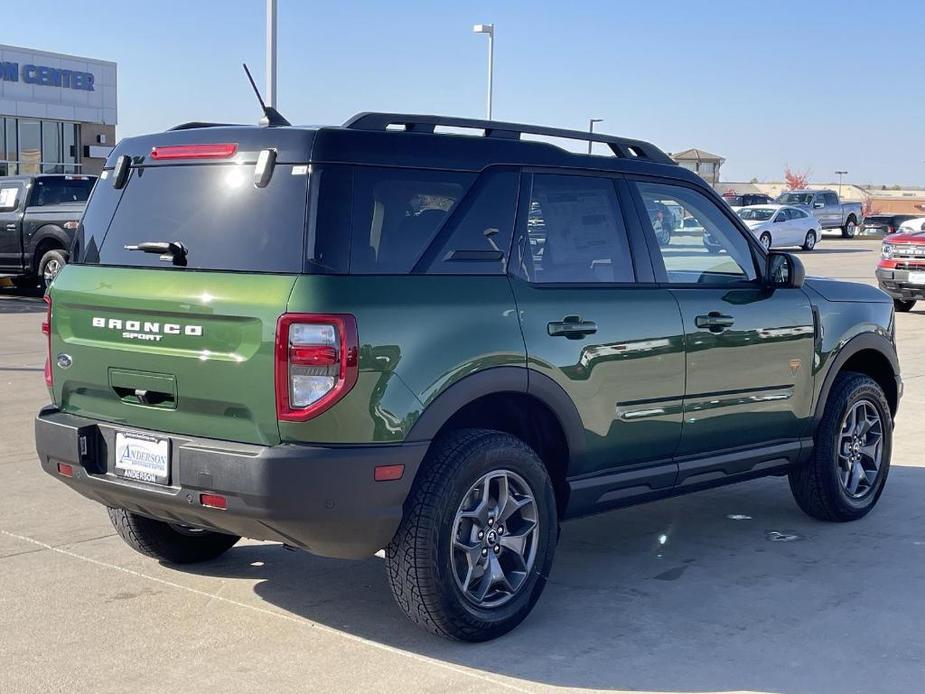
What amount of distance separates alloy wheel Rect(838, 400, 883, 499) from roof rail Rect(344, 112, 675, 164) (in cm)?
188

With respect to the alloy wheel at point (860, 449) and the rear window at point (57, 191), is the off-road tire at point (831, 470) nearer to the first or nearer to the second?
the alloy wheel at point (860, 449)

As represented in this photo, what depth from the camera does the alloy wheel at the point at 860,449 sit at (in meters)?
6.78

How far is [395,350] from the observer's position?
14.5 ft

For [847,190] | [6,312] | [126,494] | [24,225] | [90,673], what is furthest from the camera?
[847,190]

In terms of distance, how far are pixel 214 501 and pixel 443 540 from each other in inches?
33.3

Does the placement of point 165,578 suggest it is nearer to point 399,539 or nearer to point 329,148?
point 399,539

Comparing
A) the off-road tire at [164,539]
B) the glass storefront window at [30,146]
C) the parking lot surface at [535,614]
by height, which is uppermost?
the glass storefront window at [30,146]

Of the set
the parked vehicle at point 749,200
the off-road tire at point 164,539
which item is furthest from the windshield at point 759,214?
the off-road tire at point 164,539

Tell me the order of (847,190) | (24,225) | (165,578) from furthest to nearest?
(847,190) → (24,225) → (165,578)

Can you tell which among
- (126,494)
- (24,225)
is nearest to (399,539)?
(126,494)

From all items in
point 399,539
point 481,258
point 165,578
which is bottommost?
point 165,578

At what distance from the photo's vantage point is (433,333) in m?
4.55

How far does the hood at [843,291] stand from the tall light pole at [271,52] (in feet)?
38.5

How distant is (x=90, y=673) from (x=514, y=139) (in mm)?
2654
